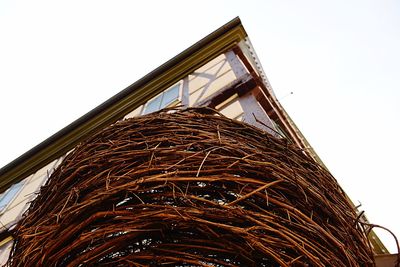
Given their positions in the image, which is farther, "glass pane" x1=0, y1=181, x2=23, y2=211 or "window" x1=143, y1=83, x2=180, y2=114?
"glass pane" x1=0, y1=181, x2=23, y2=211

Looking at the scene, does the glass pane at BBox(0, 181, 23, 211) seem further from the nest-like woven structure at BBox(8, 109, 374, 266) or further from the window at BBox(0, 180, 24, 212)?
the nest-like woven structure at BBox(8, 109, 374, 266)

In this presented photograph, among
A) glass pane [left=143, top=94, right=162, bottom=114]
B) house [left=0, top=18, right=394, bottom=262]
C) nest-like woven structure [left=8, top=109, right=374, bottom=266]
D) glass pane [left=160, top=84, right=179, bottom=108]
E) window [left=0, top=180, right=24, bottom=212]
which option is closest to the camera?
nest-like woven structure [left=8, top=109, right=374, bottom=266]

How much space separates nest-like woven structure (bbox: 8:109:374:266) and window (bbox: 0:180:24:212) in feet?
15.5

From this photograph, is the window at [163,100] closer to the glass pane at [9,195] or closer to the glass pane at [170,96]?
the glass pane at [170,96]

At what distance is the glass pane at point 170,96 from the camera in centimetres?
443

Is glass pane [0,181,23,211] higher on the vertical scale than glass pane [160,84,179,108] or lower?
lower

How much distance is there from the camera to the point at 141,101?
17.5 ft

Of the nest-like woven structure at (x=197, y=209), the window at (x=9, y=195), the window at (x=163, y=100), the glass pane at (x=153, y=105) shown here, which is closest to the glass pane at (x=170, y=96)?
the window at (x=163, y=100)

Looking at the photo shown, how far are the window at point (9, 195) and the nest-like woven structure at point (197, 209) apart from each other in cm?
471

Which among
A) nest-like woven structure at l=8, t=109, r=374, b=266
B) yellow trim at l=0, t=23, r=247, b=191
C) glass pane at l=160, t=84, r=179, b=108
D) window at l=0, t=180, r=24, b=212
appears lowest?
nest-like woven structure at l=8, t=109, r=374, b=266

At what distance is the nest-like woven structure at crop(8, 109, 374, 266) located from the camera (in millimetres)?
1101

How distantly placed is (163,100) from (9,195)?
3.06m

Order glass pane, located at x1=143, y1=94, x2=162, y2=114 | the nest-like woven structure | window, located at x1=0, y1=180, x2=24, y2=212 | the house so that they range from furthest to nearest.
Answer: window, located at x1=0, y1=180, x2=24, y2=212 < glass pane, located at x1=143, y1=94, x2=162, y2=114 < the house < the nest-like woven structure

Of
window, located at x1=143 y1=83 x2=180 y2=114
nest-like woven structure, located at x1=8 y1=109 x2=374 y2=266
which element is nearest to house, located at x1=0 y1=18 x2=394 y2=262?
window, located at x1=143 y1=83 x2=180 y2=114
